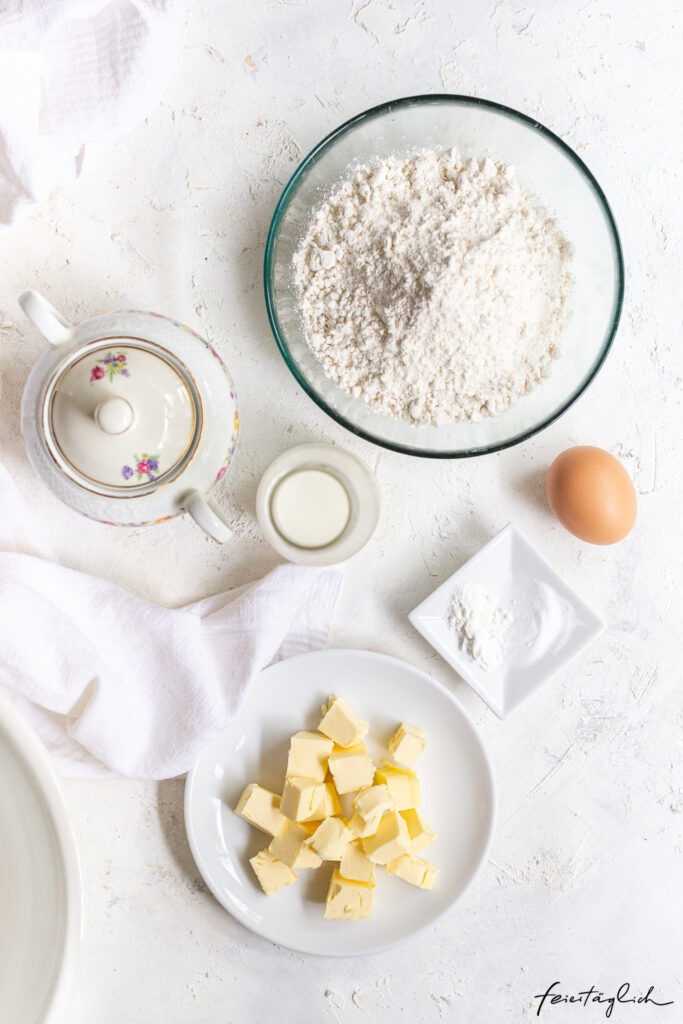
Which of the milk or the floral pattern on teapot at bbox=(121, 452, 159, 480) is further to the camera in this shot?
the milk

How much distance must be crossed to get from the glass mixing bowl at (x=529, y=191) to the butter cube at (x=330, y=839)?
444mm

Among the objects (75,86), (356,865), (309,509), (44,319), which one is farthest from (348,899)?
(75,86)

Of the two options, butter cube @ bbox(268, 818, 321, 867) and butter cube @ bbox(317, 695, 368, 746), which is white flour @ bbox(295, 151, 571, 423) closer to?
butter cube @ bbox(317, 695, 368, 746)

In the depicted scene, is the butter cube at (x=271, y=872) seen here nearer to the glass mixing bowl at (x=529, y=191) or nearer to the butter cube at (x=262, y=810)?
the butter cube at (x=262, y=810)

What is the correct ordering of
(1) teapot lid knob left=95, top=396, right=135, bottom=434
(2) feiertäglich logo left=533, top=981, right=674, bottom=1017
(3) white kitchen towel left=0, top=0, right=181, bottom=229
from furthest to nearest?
(2) feiertäglich logo left=533, top=981, right=674, bottom=1017, (3) white kitchen towel left=0, top=0, right=181, bottom=229, (1) teapot lid knob left=95, top=396, right=135, bottom=434

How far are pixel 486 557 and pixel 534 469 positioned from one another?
13cm

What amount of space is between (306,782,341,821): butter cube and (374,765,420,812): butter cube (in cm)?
6

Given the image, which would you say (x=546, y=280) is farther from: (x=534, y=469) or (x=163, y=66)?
(x=163, y=66)

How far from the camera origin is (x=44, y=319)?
69 cm

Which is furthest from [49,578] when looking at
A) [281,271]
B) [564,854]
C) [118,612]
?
[564,854]

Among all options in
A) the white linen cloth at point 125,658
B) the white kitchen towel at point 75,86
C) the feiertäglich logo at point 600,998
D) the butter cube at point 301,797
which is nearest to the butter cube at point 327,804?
the butter cube at point 301,797

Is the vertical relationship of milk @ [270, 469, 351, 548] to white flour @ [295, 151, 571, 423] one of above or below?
below

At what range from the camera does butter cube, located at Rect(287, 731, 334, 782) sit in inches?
33.8

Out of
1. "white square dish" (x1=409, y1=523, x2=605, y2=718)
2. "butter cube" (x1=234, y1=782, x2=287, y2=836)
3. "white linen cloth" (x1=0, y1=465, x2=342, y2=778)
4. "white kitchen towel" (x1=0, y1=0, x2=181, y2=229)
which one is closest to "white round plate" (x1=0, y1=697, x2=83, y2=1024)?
"white linen cloth" (x1=0, y1=465, x2=342, y2=778)
